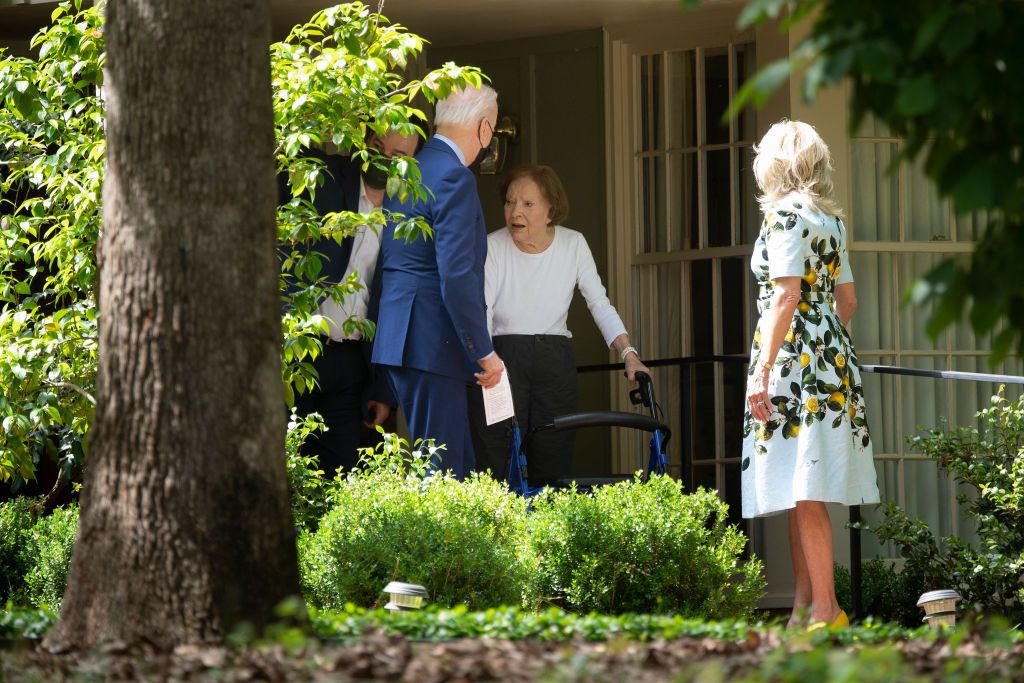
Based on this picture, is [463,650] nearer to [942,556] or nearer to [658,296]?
[942,556]

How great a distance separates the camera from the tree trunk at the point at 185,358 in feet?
10.3

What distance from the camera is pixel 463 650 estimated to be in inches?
120

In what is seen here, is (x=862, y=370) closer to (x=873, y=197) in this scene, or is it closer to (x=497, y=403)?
(x=873, y=197)

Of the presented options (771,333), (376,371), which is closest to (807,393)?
(771,333)

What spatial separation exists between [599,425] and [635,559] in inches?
42.9

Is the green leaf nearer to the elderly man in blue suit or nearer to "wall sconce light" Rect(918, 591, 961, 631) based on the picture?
"wall sconce light" Rect(918, 591, 961, 631)

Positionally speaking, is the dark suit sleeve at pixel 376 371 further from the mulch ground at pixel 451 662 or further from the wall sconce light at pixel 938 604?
the mulch ground at pixel 451 662

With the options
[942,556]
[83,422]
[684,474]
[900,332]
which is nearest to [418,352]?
[83,422]

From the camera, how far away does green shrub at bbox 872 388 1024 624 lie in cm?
573

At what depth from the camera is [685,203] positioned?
7.78 metres

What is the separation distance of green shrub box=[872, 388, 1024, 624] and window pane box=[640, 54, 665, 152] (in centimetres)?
237

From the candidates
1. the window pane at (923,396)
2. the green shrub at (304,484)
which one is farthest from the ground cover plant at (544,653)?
the window pane at (923,396)

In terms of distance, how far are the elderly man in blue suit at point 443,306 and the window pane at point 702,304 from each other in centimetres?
229

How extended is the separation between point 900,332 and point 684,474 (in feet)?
5.15
